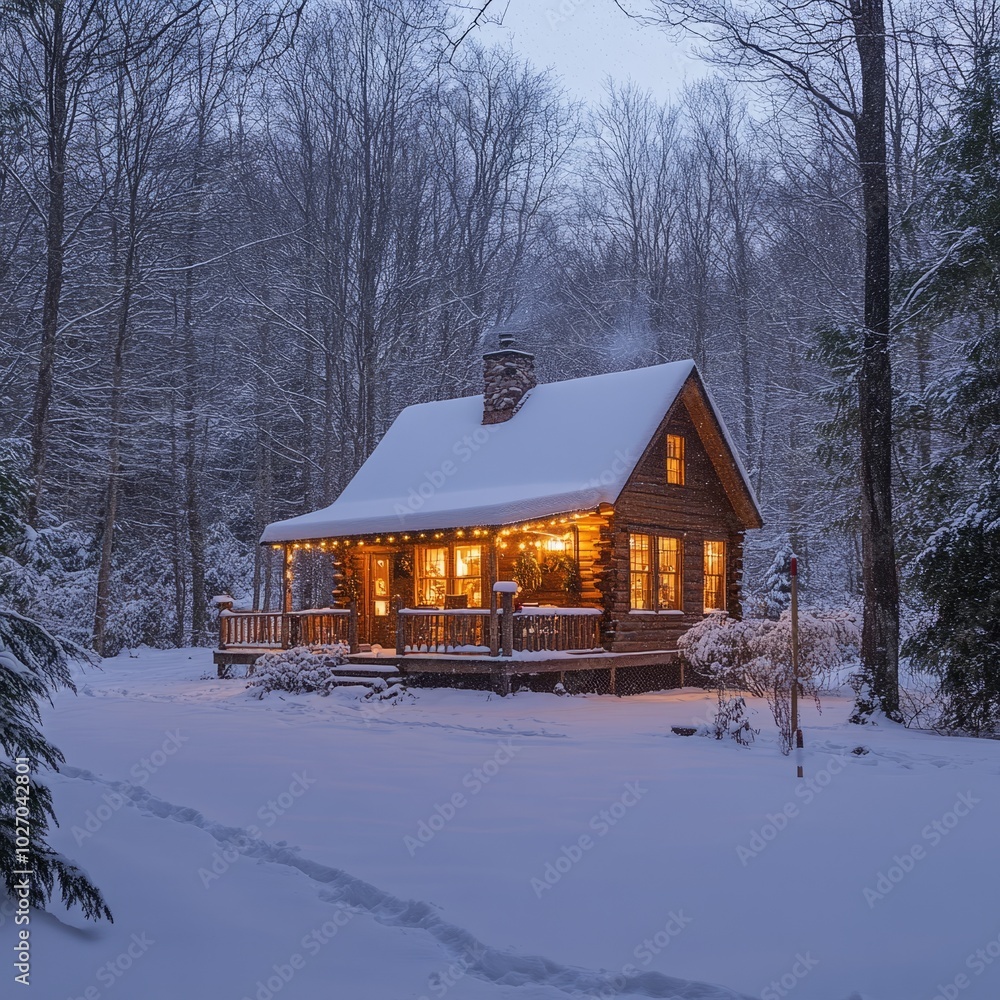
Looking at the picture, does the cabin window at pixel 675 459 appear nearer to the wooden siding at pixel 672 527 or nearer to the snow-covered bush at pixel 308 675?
the wooden siding at pixel 672 527

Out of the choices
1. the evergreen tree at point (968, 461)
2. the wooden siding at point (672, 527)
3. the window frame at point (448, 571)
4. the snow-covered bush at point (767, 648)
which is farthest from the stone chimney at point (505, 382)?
the evergreen tree at point (968, 461)

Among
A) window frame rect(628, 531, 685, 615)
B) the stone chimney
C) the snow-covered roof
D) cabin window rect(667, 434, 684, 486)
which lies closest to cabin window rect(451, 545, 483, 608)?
the snow-covered roof

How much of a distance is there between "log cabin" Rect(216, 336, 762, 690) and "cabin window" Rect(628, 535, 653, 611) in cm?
4

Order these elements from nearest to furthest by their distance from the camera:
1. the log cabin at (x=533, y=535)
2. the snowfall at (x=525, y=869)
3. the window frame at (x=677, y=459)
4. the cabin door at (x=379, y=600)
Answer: the snowfall at (x=525, y=869) < the log cabin at (x=533, y=535) < the window frame at (x=677, y=459) < the cabin door at (x=379, y=600)

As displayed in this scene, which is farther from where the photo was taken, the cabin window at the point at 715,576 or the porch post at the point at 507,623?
the cabin window at the point at 715,576

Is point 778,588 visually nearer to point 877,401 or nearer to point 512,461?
point 512,461

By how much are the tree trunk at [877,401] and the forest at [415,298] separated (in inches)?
3.6

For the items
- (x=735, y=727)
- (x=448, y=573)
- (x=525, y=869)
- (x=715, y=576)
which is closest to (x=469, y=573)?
(x=448, y=573)

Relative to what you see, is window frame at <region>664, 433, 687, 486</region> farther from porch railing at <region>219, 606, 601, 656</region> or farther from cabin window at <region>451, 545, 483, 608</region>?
cabin window at <region>451, 545, 483, 608</region>

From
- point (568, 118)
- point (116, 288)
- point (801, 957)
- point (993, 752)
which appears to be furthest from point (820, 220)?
point (801, 957)

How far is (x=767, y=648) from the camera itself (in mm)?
18531

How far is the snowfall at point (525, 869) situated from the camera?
5.24 metres

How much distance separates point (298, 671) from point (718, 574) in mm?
10129

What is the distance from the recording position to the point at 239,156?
26172 mm
